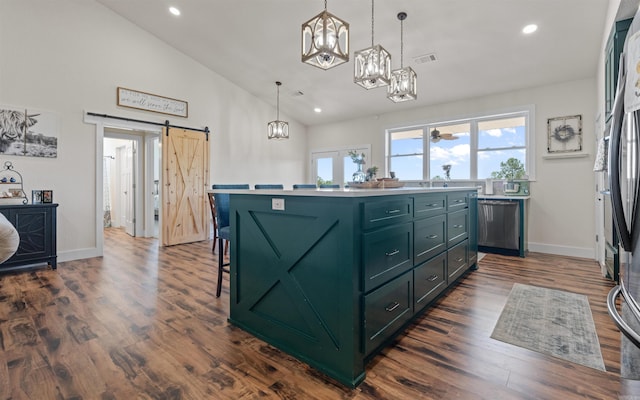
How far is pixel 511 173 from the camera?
477 centimetres

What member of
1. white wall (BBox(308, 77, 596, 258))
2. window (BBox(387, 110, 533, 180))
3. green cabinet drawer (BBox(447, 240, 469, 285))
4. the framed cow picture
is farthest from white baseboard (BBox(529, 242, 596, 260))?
the framed cow picture

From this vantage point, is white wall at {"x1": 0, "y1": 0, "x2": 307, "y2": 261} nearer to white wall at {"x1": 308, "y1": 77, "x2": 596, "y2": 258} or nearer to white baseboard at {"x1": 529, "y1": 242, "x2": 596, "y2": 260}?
white wall at {"x1": 308, "y1": 77, "x2": 596, "y2": 258}

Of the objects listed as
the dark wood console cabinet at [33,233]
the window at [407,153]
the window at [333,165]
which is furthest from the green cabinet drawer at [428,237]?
the window at [333,165]

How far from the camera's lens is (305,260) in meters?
1.72

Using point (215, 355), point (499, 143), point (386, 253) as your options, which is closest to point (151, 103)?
point (215, 355)

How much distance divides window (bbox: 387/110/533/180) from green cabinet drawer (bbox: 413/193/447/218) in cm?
304

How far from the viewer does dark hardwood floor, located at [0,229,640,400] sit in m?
1.50

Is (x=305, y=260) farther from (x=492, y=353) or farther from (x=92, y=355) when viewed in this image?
(x=92, y=355)

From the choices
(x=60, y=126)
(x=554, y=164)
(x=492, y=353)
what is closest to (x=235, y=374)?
(x=492, y=353)

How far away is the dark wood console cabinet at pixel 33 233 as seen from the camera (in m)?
3.44

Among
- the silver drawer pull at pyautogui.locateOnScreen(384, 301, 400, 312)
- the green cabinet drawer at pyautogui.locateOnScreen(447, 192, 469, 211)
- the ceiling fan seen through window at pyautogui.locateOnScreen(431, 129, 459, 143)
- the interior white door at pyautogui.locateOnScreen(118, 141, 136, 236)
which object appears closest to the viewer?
the silver drawer pull at pyautogui.locateOnScreen(384, 301, 400, 312)

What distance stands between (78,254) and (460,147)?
6.27 meters

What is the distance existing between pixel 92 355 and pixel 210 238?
13.8 ft

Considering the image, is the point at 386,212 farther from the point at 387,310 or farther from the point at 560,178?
the point at 560,178
